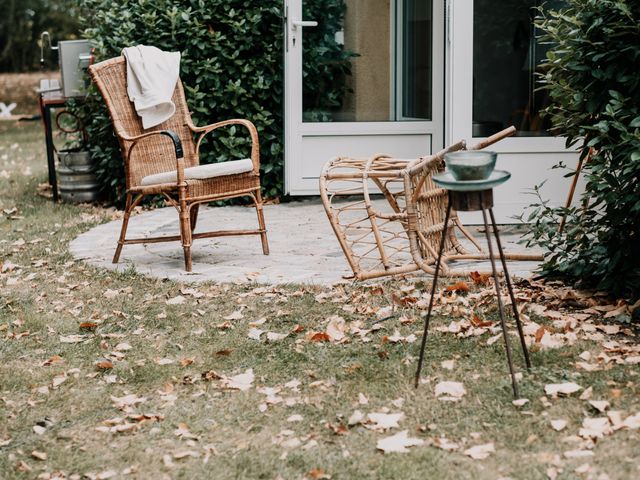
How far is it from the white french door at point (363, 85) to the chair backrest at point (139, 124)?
101 centimetres

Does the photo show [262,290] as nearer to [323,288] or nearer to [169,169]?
[323,288]

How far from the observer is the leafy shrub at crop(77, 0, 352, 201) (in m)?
6.80

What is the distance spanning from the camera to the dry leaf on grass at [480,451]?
264cm

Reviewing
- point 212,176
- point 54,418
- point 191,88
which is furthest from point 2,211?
point 54,418

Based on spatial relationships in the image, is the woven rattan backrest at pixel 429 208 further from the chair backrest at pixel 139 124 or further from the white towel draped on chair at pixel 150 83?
the white towel draped on chair at pixel 150 83

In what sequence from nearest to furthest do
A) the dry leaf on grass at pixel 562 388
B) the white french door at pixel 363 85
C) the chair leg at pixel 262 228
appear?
the dry leaf on grass at pixel 562 388 < the chair leg at pixel 262 228 < the white french door at pixel 363 85

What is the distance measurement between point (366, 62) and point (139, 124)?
6.21 feet

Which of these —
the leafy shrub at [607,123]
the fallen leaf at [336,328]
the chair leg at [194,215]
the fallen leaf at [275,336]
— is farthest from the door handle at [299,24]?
the fallen leaf at [275,336]

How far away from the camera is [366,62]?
Answer: 6750 mm

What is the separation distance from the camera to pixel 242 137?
23.1 feet

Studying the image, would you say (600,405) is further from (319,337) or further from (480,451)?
(319,337)

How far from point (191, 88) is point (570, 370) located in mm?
4207

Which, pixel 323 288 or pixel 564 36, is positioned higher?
pixel 564 36

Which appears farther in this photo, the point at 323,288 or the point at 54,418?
the point at 323,288
